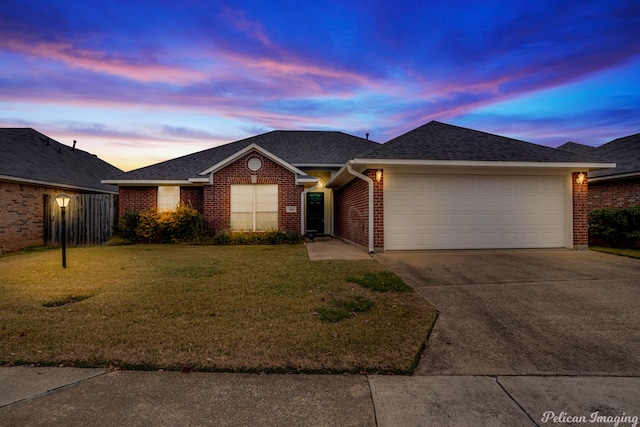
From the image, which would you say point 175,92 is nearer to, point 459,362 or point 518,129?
point 459,362

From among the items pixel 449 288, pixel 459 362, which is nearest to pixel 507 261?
pixel 449 288

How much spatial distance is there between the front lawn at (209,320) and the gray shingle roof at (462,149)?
4312mm

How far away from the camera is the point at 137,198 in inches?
590

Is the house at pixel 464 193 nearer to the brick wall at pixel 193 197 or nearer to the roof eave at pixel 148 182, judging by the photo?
the brick wall at pixel 193 197

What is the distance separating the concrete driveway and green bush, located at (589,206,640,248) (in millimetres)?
3686

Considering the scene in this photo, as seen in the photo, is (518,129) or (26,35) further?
(518,129)

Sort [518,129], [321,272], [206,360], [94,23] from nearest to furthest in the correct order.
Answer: [206,360]
[321,272]
[94,23]
[518,129]

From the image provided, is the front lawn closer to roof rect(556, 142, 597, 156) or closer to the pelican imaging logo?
the pelican imaging logo

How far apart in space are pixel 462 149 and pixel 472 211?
208cm

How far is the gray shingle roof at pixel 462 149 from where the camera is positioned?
10195 mm

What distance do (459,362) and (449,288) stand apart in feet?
9.67

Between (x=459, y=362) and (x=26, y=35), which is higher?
(x=26, y=35)

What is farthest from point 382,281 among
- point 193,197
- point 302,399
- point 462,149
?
point 193,197

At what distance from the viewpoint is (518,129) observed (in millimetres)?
21031
